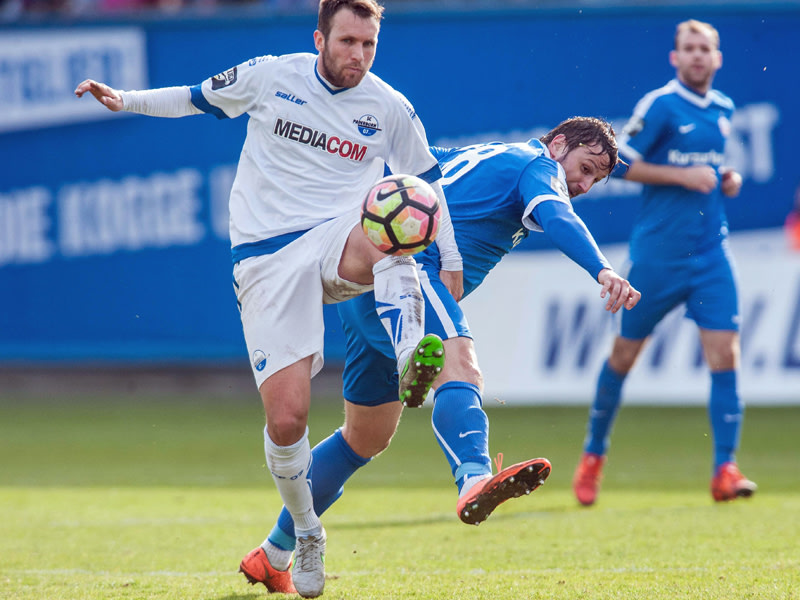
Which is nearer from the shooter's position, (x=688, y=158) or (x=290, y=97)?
(x=290, y=97)

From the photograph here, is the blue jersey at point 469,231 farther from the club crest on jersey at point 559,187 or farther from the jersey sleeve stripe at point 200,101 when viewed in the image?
the jersey sleeve stripe at point 200,101

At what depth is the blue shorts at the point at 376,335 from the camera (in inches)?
167

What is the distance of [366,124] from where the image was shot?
4.34 meters

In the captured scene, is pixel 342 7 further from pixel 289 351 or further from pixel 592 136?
pixel 289 351

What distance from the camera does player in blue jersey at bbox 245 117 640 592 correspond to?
13.1 feet

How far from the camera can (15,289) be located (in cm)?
1206

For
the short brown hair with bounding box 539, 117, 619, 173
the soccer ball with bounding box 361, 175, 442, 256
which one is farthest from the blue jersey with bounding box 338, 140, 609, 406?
the soccer ball with bounding box 361, 175, 442, 256

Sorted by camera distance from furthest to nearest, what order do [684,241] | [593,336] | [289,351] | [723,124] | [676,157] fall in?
[593,336], [723,124], [676,157], [684,241], [289,351]

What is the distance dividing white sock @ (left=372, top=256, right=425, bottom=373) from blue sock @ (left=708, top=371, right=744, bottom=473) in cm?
340

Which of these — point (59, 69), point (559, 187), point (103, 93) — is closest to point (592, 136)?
point (559, 187)

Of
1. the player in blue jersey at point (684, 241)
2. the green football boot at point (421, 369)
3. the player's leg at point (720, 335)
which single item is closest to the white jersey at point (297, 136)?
the green football boot at point (421, 369)

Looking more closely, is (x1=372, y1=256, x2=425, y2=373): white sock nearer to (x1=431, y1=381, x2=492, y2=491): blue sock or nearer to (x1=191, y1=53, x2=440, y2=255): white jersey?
(x1=431, y1=381, x2=492, y2=491): blue sock

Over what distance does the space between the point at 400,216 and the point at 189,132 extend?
8.54 m

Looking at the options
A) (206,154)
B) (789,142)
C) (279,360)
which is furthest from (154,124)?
(279,360)
